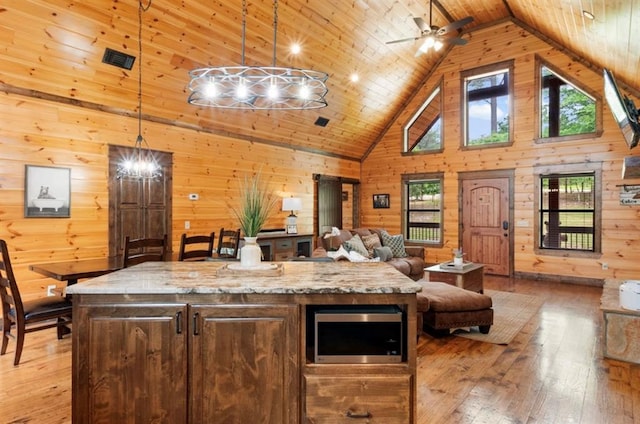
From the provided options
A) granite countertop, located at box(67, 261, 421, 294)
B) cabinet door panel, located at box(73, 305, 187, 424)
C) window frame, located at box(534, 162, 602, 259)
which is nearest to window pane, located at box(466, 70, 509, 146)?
window frame, located at box(534, 162, 602, 259)

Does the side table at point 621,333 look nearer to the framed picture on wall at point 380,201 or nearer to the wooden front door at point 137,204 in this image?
the wooden front door at point 137,204

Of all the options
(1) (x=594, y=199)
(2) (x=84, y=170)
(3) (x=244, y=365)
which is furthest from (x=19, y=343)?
(1) (x=594, y=199)

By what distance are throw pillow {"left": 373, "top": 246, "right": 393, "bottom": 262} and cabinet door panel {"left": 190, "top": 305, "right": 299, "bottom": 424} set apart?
4.32 metres

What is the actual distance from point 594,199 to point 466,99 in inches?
122

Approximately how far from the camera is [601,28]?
418 centimetres

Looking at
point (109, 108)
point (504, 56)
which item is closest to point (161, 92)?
point (109, 108)

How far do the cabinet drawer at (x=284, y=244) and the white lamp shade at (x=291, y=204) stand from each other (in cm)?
64

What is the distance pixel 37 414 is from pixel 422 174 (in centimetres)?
759

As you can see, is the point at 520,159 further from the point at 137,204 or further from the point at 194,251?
the point at 137,204

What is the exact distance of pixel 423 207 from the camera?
28.0 feet

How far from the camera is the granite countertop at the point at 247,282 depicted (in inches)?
71.6

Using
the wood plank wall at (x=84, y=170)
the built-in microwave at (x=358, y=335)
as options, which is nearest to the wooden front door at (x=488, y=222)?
the wood plank wall at (x=84, y=170)

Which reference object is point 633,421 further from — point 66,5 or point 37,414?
point 66,5

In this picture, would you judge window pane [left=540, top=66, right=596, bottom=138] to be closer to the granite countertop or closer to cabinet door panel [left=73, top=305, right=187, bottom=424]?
the granite countertop
